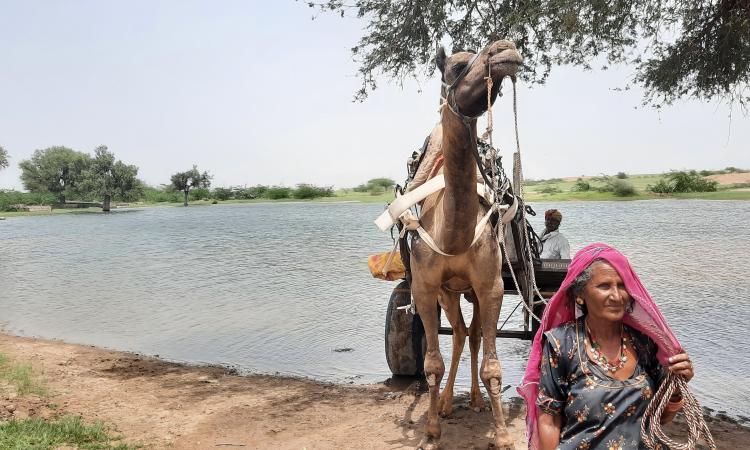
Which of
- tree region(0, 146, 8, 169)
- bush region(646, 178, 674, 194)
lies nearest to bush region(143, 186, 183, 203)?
tree region(0, 146, 8, 169)

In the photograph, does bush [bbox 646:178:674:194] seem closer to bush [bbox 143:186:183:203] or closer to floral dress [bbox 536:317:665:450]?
floral dress [bbox 536:317:665:450]

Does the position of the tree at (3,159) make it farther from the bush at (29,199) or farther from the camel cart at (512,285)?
the camel cart at (512,285)

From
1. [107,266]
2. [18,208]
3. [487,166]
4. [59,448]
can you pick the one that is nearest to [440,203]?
[487,166]

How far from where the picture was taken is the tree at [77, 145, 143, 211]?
101 meters

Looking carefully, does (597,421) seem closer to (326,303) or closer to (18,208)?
(326,303)

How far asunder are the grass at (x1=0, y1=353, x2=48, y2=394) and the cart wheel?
4573 mm

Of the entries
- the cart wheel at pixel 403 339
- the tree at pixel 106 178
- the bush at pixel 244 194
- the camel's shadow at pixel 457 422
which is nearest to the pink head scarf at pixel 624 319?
the camel's shadow at pixel 457 422

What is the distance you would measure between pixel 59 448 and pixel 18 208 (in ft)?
376

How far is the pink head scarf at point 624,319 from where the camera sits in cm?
262

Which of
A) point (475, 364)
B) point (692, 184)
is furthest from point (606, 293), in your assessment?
point (692, 184)

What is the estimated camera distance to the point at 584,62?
8.57m

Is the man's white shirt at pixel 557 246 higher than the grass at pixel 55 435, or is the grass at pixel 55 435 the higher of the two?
the man's white shirt at pixel 557 246

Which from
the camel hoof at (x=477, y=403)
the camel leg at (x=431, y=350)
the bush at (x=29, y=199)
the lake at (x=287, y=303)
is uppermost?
the bush at (x=29, y=199)

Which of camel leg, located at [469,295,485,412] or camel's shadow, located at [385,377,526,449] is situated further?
camel leg, located at [469,295,485,412]
